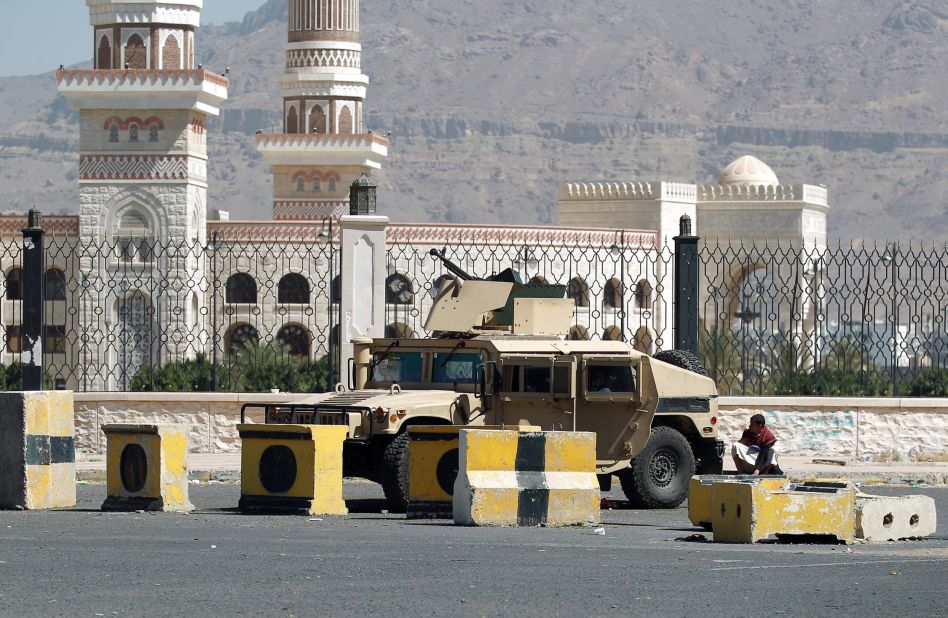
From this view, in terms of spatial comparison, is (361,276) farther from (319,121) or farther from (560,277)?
(319,121)

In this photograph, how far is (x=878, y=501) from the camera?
12.3 metres

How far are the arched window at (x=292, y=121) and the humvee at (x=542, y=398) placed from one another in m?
51.7

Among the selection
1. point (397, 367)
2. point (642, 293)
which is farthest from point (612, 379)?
point (642, 293)

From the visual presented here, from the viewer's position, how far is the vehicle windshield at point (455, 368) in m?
15.2

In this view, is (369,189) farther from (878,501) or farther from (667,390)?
(878,501)

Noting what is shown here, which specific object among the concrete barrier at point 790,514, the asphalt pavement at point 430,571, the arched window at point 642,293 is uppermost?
the arched window at point 642,293

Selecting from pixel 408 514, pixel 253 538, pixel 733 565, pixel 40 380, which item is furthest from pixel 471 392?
pixel 40 380

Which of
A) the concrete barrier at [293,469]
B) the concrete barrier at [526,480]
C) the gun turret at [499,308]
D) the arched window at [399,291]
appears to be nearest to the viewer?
the concrete barrier at [526,480]

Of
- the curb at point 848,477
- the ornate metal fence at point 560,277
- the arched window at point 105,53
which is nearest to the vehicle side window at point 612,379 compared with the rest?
the ornate metal fence at point 560,277

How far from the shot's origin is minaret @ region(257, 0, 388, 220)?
65688 mm

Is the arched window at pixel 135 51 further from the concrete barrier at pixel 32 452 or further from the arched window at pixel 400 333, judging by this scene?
the concrete barrier at pixel 32 452

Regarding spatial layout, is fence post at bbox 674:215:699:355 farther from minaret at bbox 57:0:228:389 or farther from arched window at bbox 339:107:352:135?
arched window at bbox 339:107:352:135

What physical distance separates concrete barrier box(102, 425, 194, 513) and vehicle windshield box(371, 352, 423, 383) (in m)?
1.79

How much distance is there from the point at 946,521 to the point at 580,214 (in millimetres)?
58331
